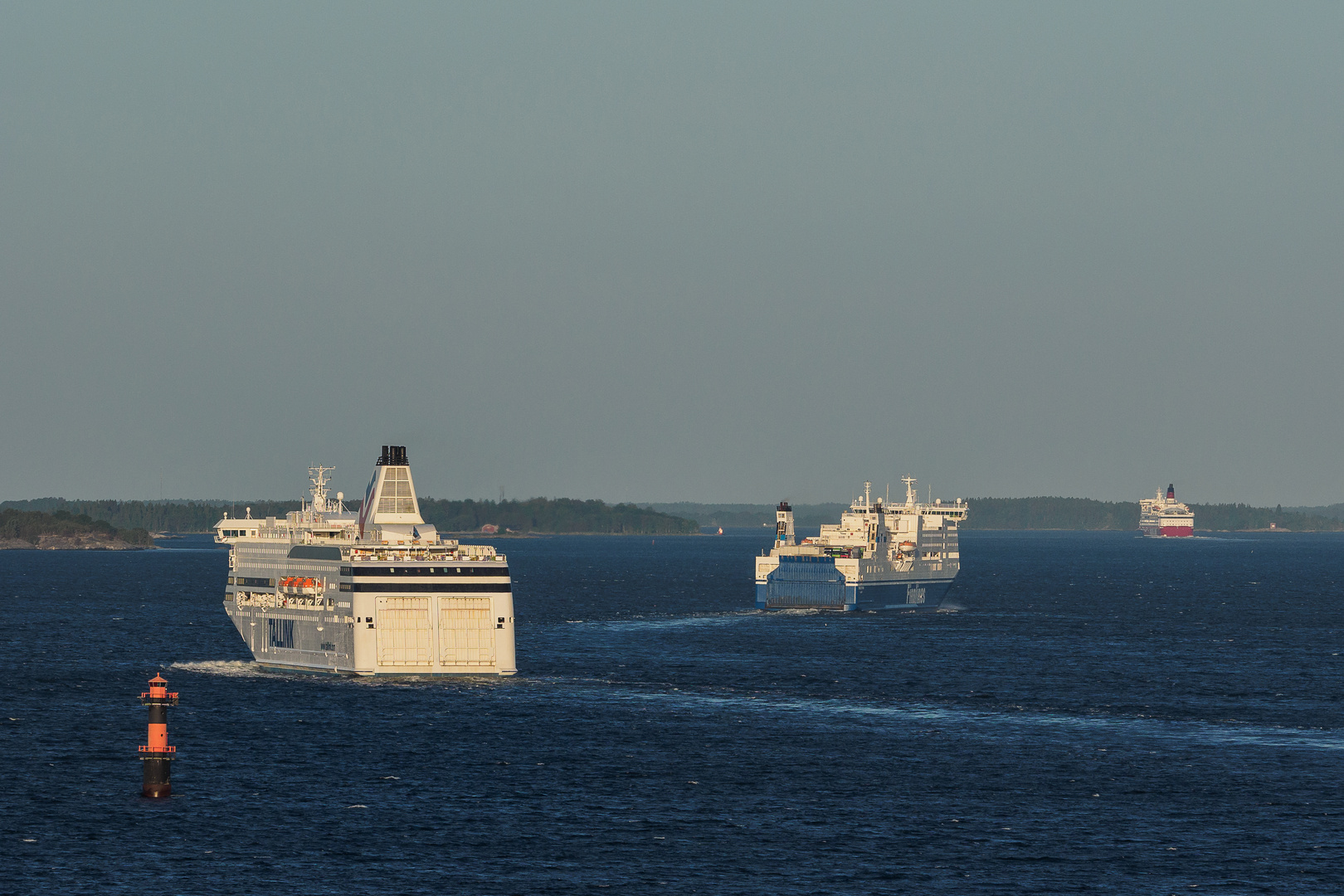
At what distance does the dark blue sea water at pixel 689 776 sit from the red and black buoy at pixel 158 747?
0.80 metres

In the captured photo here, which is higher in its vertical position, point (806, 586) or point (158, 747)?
point (806, 586)

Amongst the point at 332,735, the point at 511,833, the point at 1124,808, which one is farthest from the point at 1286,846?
the point at 332,735

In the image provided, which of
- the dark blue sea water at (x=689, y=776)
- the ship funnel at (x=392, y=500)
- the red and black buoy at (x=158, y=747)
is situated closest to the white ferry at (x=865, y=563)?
the dark blue sea water at (x=689, y=776)

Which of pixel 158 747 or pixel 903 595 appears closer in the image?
pixel 158 747

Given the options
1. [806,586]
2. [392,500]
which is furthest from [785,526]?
[392,500]

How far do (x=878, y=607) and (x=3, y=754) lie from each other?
10882 centimetres

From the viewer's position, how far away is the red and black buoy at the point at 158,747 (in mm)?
58219

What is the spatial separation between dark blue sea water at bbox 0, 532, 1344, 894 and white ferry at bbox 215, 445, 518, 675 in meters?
1.87

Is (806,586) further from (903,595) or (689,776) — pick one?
(689,776)

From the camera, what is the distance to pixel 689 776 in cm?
7019

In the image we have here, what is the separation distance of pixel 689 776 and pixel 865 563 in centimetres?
10042

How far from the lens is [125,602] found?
7293 inches

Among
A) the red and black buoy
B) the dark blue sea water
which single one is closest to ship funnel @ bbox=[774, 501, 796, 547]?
the dark blue sea water

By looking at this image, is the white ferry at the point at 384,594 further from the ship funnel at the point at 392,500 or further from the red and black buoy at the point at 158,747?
the red and black buoy at the point at 158,747
